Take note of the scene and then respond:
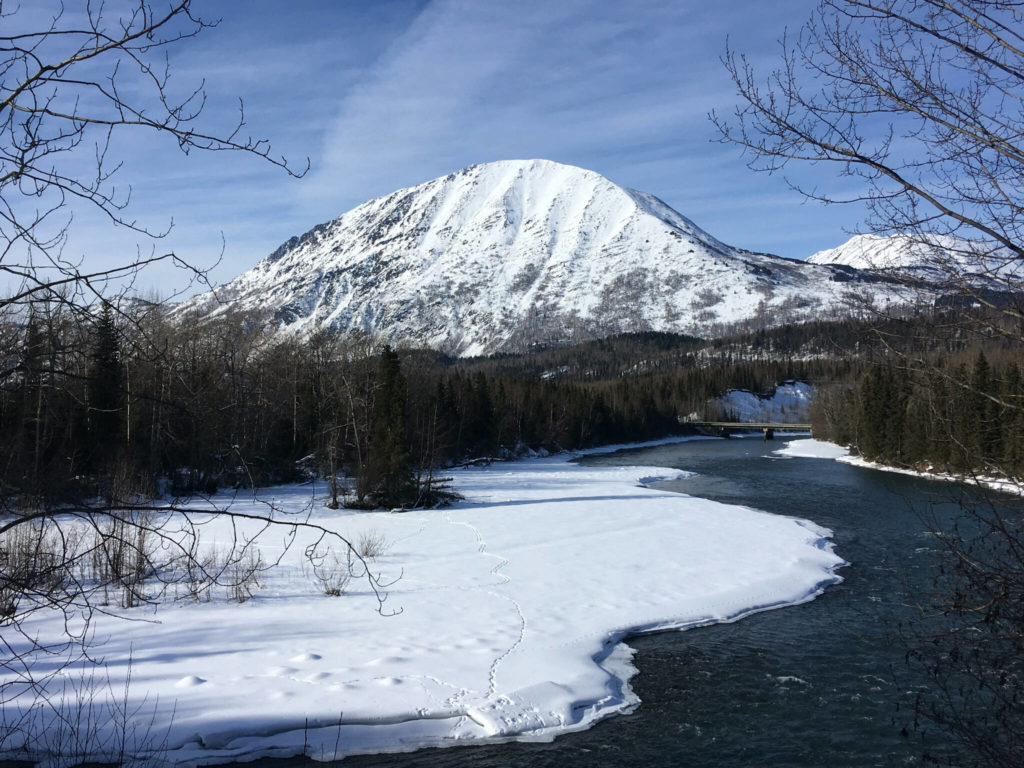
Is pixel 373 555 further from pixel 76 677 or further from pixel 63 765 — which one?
pixel 63 765

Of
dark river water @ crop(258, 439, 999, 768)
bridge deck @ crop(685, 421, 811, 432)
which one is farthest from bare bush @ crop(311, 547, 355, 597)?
bridge deck @ crop(685, 421, 811, 432)

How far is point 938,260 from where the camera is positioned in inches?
179

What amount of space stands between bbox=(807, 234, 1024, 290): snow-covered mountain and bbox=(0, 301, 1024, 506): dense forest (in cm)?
39

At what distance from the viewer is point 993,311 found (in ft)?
14.9

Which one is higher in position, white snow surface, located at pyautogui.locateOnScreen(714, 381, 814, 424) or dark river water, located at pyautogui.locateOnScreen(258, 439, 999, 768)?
white snow surface, located at pyautogui.locateOnScreen(714, 381, 814, 424)

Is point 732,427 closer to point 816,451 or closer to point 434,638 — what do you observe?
point 816,451

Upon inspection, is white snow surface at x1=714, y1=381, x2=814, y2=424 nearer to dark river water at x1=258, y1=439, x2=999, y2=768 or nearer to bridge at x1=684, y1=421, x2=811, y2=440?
Answer: bridge at x1=684, y1=421, x2=811, y2=440

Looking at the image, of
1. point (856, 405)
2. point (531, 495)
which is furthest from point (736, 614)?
point (856, 405)

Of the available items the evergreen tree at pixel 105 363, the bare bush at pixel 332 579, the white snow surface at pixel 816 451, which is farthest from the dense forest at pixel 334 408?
the bare bush at pixel 332 579

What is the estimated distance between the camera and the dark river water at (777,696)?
9086 mm

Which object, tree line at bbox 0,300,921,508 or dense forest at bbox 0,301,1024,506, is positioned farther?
dense forest at bbox 0,301,1024,506

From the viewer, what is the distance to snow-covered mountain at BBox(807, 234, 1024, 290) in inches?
174

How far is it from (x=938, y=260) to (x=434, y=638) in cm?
1077

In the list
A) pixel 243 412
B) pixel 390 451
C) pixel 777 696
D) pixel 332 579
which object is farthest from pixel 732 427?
pixel 243 412
